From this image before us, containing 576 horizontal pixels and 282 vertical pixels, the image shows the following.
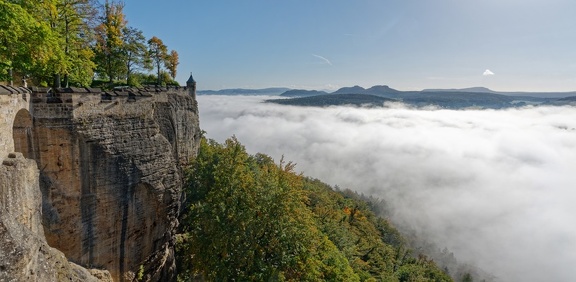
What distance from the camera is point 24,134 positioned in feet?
45.6

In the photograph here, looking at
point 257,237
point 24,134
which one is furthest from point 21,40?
point 257,237

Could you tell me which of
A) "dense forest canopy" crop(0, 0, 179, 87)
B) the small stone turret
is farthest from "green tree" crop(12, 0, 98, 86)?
the small stone turret

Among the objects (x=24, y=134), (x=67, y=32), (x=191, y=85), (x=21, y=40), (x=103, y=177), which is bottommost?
(x=103, y=177)

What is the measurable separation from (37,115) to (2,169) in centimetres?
554

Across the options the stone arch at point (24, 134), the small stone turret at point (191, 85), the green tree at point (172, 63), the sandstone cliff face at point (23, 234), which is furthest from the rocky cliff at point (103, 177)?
the green tree at point (172, 63)

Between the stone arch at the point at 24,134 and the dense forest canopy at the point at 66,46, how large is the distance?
2.87 metres

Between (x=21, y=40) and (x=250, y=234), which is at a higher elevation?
(x=21, y=40)

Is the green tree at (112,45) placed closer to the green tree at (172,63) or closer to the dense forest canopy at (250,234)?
the green tree at (172,63)

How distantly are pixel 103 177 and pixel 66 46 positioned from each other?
945 cm

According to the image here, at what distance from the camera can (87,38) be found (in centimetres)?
2380

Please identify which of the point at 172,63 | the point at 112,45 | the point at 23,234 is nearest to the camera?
the point at 23,234

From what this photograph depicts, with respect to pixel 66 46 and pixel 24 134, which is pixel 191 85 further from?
pixel 24 134

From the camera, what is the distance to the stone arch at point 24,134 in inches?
534

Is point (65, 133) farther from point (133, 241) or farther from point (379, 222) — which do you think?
point (379, 222)
